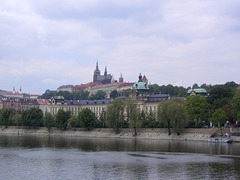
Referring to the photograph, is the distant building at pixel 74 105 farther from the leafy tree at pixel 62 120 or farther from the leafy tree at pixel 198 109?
the leafy tree at pixel 198 109

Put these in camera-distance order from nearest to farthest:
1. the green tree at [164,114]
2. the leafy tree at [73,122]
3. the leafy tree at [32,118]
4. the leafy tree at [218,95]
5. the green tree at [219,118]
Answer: the green tree at [219,118]
the green tree at [164,114]
the leafy tree at [218,95]
the leafy tree at [73,122]
the leafy tree at [32,118]

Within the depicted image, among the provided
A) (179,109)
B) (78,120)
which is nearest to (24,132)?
(78,120)

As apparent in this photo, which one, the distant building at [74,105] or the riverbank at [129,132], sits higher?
the distant building at [74,105]

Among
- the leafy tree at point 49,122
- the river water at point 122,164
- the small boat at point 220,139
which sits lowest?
the river water at point 122,164

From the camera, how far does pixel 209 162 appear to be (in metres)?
64.2

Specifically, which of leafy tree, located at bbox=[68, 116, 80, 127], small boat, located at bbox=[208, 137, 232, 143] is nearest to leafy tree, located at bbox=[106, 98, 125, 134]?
leafy tree, located at bbox=[68, 116, 80, 127]

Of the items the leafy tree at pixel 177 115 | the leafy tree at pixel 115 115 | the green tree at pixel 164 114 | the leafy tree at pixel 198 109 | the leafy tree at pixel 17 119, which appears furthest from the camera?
the leafy tree at pixel 17 119

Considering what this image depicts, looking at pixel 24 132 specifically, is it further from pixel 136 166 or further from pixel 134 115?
pixel 136 166

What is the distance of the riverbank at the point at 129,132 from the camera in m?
108

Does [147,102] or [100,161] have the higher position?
[147,102]

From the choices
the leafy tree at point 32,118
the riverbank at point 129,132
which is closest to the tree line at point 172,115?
the riverbank at point 129,132

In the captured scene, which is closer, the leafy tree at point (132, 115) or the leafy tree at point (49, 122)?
the leafy tree at point (132, 115)

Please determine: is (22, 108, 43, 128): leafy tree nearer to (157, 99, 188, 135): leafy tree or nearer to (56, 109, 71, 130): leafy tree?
(56, 109, 71, 130): leafy tree

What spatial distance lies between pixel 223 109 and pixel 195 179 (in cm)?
6534
